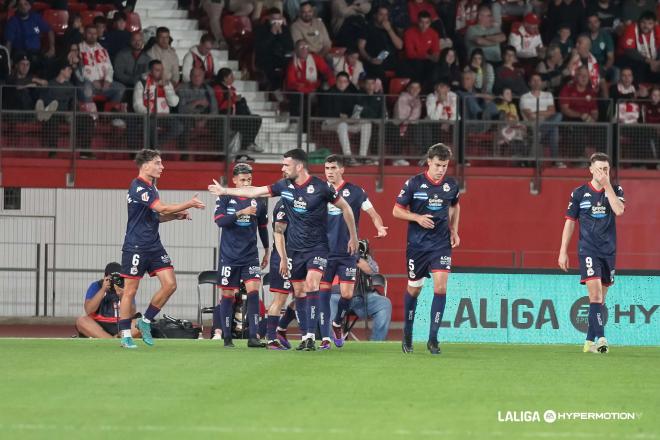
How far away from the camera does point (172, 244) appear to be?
2488 centimetres

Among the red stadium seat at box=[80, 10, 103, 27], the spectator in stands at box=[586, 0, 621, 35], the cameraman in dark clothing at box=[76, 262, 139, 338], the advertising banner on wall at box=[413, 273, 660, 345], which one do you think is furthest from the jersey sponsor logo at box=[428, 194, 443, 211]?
the spectator in stands at box=[586, 0, 621, 35]

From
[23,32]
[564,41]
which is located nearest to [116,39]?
[23,32]

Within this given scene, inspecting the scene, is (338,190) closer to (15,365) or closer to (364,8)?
(15,365)

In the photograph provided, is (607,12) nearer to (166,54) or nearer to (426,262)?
(166,54)

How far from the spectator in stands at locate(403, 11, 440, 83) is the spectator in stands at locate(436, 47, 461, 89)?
30cm

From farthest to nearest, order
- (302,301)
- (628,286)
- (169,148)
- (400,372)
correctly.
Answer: (169,148), (628,286), (302,301), (400,372)

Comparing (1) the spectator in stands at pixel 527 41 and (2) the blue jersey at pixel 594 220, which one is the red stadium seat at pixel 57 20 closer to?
(1) the spectator in stands at pixel 527 41

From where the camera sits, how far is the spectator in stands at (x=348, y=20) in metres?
27.2

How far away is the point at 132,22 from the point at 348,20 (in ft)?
14.6

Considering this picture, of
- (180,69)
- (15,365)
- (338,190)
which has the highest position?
(180,69)

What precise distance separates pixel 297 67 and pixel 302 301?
1080 centimetres

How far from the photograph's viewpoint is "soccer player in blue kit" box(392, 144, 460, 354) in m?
14.7

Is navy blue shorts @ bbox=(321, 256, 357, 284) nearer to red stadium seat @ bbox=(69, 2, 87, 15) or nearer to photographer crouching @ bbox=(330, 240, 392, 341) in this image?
photographer crouching @ bbox=(330, 240, 392, 341)

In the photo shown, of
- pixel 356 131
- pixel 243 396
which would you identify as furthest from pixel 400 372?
pixel 356 131
